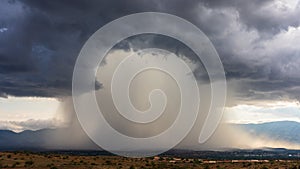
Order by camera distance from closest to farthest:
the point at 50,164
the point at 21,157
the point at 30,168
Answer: the point at 30,168, the point at 50,164, the point at 21,157

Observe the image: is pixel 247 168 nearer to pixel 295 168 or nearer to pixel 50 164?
pixel 295 168

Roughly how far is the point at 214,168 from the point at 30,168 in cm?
6560

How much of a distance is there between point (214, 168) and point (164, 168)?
22621mm

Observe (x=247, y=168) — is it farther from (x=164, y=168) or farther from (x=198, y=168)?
(x=164, y=168)

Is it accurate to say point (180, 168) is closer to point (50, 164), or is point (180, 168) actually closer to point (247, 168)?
point (247, 168)

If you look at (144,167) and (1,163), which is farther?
(144,167)

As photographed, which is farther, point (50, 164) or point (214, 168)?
point (214, 168)

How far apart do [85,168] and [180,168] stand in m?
33.9

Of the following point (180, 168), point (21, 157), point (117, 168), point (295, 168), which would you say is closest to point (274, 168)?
point (295, 168)

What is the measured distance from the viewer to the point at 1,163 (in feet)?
404

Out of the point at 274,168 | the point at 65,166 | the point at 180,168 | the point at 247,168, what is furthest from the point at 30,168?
the point at 274,168

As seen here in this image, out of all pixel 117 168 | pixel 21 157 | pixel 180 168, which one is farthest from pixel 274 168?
pixel 21 157

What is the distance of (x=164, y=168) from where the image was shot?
133250mm

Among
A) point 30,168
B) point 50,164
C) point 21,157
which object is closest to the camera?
point 30,168
